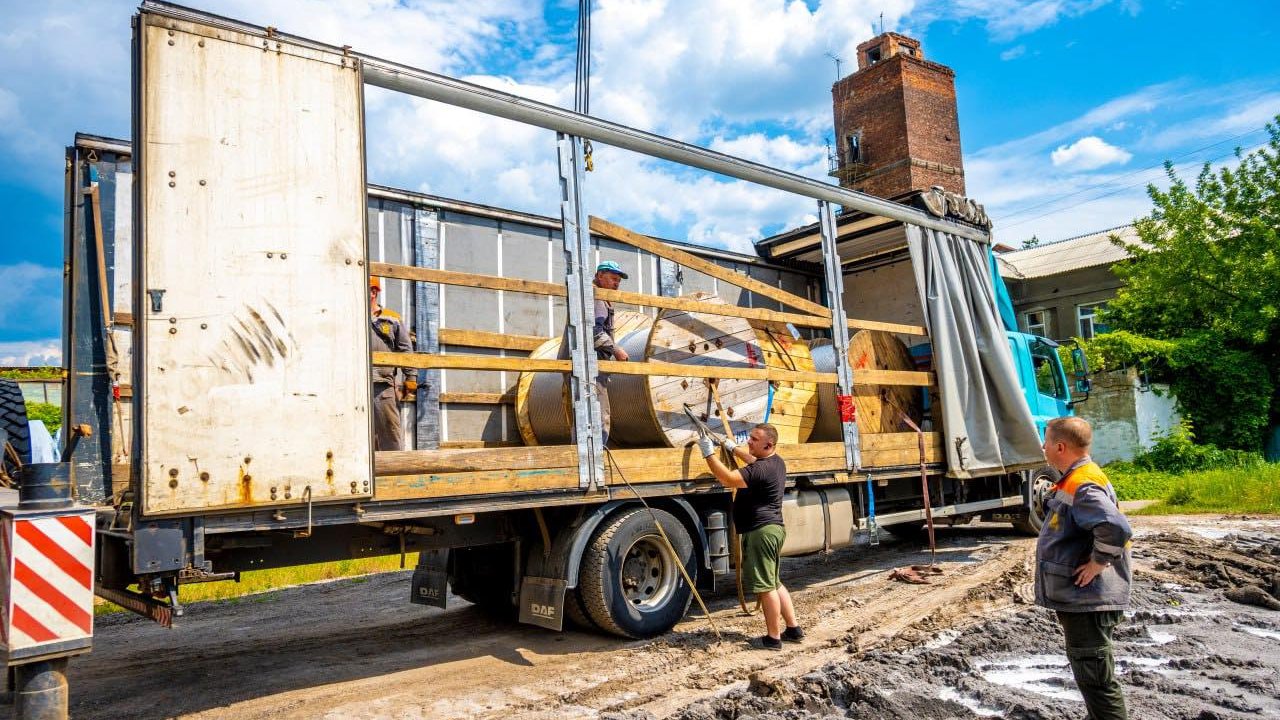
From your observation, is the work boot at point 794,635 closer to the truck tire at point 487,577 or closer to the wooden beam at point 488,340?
the truck tire at point 487,577

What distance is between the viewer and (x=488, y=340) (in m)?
7.82

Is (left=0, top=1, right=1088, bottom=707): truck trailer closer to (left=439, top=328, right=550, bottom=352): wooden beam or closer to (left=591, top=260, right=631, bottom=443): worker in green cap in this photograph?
(left=439, top=328, right=550, bottom=352): wooden beam

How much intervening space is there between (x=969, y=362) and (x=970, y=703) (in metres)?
5.25

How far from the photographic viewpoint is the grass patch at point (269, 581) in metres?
8.83

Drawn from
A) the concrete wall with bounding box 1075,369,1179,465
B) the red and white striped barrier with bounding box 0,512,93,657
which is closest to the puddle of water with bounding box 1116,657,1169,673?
the red and white striped barrier with bounding box 0,512,93,657

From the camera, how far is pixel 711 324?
7.77 metres

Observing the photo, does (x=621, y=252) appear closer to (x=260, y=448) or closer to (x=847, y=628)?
(x=847, y=628)

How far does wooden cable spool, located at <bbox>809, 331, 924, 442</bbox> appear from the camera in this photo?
27.2 ft

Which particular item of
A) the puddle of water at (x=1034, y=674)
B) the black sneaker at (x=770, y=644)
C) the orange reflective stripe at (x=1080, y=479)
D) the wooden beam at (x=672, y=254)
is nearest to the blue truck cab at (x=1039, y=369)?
the wooden beam at (x=672, y=254)

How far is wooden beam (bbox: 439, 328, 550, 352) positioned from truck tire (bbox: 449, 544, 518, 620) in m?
1.84

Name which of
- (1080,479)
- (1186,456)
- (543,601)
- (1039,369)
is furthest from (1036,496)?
(1186,456)

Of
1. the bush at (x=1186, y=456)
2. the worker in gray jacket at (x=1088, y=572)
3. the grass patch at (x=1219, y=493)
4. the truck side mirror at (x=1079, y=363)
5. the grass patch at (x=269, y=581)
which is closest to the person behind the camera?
the worker in gray jacket at (x=1088, y=572)

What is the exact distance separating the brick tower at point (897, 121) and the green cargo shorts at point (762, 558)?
27954 mm

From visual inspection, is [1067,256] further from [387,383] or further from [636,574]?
[387,383]
